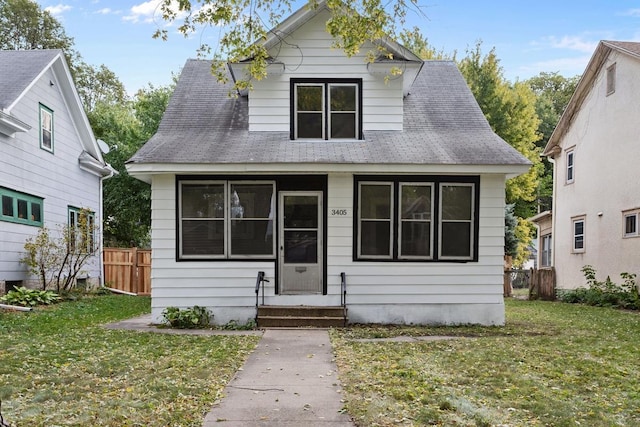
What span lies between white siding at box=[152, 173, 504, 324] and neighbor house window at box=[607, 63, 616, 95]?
8006mm

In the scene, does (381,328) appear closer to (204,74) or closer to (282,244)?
(282,244)

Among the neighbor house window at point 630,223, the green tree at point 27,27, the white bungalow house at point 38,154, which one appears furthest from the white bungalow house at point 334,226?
the green tree at point 27,27

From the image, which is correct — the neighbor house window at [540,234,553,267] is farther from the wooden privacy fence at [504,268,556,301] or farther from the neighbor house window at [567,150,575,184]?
the neighbor house window at [567,150,575,184]

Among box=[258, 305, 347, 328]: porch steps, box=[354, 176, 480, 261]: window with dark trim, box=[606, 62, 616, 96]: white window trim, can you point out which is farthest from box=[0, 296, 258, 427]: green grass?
box=[606, 62, 616, 96]: white window trim

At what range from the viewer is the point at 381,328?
896 centimetres

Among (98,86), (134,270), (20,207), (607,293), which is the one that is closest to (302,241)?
(20,207)

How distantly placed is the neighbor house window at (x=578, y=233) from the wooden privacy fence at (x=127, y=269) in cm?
1451

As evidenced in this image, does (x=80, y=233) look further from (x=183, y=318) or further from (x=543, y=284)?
(x=543, y=284)

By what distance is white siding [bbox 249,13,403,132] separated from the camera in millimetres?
10023

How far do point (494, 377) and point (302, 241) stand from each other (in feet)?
16.0

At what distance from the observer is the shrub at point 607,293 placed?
1307 centimetres

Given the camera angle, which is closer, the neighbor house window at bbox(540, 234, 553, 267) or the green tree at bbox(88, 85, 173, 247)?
the neighbor house window at bbox(540, 234, 553, 267)

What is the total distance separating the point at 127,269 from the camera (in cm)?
1786

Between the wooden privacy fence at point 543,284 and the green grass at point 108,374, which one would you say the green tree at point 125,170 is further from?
the wooden privacy fence at point 543,284
